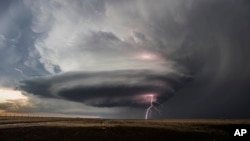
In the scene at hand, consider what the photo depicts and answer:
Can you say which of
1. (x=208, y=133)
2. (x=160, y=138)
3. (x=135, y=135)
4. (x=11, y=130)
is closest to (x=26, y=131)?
(x=11, y=130)

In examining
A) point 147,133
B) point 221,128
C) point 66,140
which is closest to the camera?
point 66,140

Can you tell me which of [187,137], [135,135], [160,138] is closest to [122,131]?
[135,135]

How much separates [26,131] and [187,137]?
1419 inches

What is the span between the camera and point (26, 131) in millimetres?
78750

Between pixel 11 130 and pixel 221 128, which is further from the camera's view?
pixel 221 128

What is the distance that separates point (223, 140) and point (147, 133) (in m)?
16.0

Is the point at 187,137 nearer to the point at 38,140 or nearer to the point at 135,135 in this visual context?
the point at 135,135

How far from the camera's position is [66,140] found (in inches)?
2778

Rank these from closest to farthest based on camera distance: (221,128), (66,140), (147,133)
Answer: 1. (66,140)
2. (147,133)
3. (221,128)

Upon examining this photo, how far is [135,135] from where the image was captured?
7388cm

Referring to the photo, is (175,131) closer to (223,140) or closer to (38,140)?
(223,140)

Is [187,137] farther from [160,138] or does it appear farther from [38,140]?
[38,140]

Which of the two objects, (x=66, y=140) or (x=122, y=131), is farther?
(x=122, y=131)

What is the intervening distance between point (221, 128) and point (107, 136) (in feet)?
112
